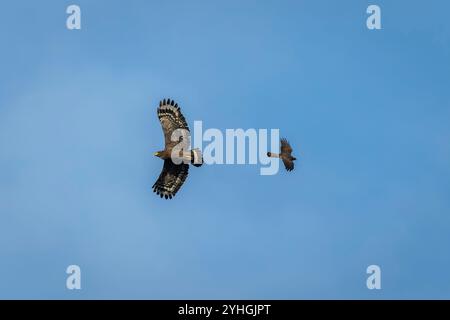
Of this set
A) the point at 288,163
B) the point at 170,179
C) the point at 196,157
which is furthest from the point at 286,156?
the point at 170,179

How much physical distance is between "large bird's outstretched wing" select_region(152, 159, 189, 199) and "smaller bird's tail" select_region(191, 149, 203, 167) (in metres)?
1.01

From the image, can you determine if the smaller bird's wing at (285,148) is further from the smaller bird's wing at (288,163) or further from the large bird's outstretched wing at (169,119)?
the large bird's outstretched wing at (169,119)

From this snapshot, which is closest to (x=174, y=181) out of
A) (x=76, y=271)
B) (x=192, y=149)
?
(x=192, y=149)

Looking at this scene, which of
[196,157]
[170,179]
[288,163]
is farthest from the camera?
[288,163]

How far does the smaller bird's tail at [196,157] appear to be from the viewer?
5059cm

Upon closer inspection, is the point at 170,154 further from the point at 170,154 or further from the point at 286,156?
the point at 286,156

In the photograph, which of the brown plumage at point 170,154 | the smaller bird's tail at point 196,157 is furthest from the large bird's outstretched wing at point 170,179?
the smaller bird's tail at point 196,157

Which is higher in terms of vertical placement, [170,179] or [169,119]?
[169,119]

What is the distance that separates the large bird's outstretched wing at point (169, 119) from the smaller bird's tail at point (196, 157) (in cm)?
101

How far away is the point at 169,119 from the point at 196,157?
224 centimetres

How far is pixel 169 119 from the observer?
170 feet

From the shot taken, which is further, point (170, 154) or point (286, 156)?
point (286, 156)
